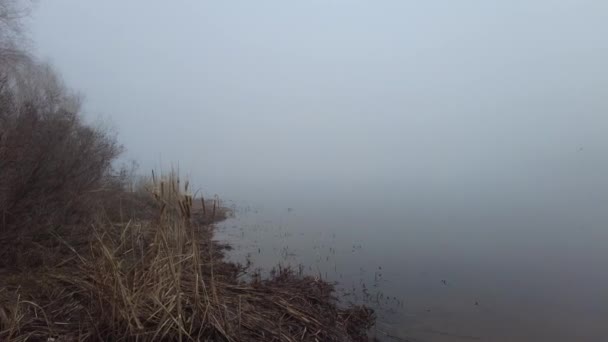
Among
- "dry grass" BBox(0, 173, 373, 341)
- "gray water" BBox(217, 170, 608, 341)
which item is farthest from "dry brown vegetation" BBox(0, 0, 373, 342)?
"gray water" BBox(217, 170, 608, 341)

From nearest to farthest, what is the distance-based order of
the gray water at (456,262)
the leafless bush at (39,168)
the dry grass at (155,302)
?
the dry grass at (155,302) < the leafless bush at (39,168) < the gray water at (456,262)

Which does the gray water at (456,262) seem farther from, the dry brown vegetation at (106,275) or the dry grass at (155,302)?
the dry grass at (155,302)

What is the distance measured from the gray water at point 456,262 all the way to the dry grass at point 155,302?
2.04 meters

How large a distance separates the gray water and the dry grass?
6.68 ft

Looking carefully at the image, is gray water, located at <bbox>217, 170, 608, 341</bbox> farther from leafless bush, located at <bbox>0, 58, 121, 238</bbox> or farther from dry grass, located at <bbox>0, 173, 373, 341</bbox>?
leafless bush, located at <bbox>0, 58, 121, 238</bbox>

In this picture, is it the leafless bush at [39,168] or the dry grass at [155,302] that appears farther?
the leafless bush at [39,168]

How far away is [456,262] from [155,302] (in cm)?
856

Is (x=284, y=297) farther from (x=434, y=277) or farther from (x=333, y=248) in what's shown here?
(x=333, y=248)

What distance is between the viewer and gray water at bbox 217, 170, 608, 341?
6230 mm

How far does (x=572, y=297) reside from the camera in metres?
7.52

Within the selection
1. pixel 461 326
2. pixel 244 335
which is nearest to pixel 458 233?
pixel 461 326

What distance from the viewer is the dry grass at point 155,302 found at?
11.3 feet

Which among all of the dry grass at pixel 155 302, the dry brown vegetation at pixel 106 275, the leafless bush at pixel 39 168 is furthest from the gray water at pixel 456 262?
the leafless bush at pixel 39 168

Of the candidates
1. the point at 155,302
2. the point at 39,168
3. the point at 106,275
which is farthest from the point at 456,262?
the point at 39,168
